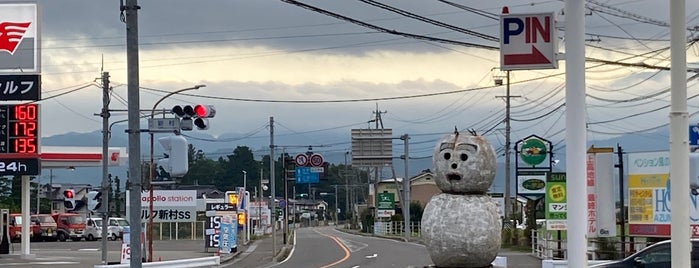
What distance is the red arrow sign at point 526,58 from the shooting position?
13175 millimetres

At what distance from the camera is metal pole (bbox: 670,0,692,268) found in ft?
28.6

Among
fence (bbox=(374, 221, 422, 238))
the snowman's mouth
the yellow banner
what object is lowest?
fence (bbox=(374, 221, 422, 238))

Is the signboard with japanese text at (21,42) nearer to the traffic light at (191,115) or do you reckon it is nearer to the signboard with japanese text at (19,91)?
the signboard with japanese text at (19,91)

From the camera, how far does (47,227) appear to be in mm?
72188

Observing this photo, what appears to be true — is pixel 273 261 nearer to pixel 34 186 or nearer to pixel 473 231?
pixel 473 231

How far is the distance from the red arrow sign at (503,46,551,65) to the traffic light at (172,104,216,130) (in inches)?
308

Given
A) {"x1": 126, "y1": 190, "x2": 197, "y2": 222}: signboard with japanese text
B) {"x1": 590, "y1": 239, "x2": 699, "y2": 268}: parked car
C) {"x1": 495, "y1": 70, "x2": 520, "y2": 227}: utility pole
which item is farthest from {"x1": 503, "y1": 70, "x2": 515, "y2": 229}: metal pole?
{"x1": 590, "y1": 239, "x2": 699, "y2": 268}: parked car

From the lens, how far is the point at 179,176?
16422mm

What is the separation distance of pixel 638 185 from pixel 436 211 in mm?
14924

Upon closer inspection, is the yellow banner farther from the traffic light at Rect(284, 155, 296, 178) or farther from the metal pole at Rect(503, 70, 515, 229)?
the metal pole at Rect(503, 70, 515, 229)

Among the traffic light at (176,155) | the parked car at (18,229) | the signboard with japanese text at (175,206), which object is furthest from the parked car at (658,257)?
the parked car at (18,229)

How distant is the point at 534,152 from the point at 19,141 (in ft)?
74.0

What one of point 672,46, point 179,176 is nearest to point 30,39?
point 179,176

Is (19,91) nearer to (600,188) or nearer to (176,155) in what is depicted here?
(600,188)
